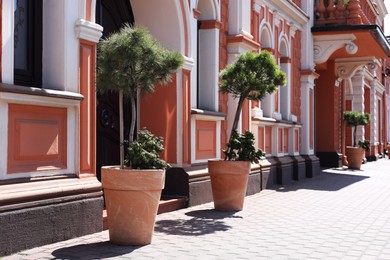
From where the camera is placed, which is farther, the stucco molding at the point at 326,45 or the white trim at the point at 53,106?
the stucco molding at the point at 326,45

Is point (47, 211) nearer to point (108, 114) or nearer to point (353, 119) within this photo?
point (108, 114)

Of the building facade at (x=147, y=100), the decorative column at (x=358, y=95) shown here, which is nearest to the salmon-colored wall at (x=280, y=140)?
the building facade at (x=147, y=100)

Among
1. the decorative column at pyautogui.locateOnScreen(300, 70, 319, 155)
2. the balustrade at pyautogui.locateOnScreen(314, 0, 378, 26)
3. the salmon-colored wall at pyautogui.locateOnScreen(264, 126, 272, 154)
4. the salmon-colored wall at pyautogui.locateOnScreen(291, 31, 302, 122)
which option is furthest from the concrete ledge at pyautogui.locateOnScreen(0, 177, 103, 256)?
the balustrade at pyautogui.locateOnScreen(314, 0, 378, 26)

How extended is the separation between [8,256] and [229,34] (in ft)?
24.2

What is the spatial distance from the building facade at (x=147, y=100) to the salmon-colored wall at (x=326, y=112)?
256cm

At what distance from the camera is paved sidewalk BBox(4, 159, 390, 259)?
6035mm

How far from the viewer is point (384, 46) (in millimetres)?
18094

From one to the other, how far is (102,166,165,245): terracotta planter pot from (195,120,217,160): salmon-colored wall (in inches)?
153

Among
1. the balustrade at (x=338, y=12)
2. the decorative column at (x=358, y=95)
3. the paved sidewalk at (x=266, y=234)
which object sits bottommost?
the paved sidewalk at (x=266, y=234)

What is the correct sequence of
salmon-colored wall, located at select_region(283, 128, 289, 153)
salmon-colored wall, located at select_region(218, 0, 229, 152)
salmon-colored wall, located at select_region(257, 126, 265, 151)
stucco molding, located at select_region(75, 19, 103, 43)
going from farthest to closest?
salmon-colored wall, located at select_region(283, 128, 289, 153) < salmon-colored wall, located at select_region(257, 126, 265, 151) < salmon-colored wall, located at select_region(218, 0, 229, 152) < stucco molding, located at select_region(75, 19, 103, 43)

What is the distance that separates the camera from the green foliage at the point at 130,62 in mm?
6316

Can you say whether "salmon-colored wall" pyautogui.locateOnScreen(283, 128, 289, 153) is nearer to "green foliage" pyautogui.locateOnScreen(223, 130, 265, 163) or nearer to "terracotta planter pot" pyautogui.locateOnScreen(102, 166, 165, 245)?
"green foliage" pyautogui.locateOnScreen(223, 130, 265, 163)

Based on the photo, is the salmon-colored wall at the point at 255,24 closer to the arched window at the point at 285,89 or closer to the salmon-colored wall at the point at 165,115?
the arched window at the point at 285,89

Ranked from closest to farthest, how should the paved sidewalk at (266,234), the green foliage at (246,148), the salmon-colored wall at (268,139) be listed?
the paved sidewalk at (266,234), the green foliage at (246,148), the salmon-colored wall at (268,139)
